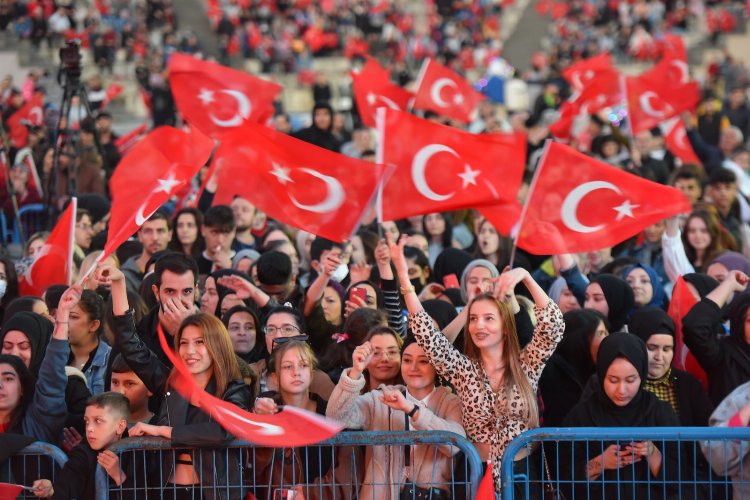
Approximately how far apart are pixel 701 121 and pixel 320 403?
1369cm

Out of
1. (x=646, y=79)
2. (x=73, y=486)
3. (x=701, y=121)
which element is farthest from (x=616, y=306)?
(x=701, y=121)

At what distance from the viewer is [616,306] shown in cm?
804

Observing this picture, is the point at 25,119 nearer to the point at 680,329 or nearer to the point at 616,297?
the point at 616,297

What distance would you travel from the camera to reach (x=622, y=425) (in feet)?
21.3

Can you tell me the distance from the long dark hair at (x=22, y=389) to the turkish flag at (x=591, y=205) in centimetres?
278

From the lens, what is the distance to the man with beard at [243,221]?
424 inches

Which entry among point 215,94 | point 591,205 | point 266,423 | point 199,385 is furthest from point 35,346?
point 215,94

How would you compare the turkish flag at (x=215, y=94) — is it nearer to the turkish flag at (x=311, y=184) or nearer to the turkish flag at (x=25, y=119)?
the turkish flag at (x=311, y=184)

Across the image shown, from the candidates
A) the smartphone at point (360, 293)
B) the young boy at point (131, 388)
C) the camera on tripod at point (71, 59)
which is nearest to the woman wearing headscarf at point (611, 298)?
the smartphone at point (360, 293)

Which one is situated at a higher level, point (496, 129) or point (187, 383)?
point (496, 129)

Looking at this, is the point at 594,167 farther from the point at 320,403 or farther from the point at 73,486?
the point at 73,486

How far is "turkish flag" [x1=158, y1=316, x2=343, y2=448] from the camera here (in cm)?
609

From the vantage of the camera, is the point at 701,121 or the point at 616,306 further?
the point at 701,121

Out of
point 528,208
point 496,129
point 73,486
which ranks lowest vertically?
point 73,486
